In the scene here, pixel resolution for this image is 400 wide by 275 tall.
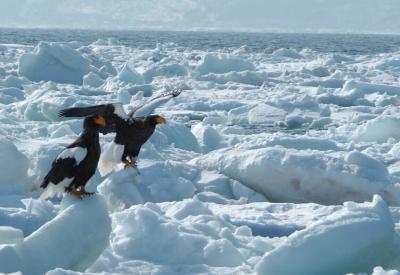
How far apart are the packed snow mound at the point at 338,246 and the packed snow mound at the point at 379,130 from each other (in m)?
5.66

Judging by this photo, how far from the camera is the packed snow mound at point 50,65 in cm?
1739

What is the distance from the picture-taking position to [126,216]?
150 inches

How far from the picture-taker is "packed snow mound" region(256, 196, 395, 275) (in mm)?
3150

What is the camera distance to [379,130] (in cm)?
910

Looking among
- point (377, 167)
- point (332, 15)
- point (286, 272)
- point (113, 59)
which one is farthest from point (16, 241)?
point (332, 15)

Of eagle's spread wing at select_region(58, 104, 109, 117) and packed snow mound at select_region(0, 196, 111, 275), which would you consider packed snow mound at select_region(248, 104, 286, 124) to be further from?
packed snow mound at select_region(0, 196, 111, 275)

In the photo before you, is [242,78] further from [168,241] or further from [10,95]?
[168,241]

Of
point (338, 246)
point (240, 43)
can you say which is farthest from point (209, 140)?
point (240, 43)

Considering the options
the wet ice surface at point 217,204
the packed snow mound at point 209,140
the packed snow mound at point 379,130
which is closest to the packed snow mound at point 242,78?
the wet ice surface at point 217,204

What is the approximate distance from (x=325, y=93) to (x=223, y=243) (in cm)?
1135

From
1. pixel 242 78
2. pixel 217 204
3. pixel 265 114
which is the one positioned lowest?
pixel 242 78

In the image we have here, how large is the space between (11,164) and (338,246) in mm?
2907

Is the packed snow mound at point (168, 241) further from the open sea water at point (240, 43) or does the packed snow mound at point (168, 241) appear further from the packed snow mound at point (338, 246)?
the open sea water at point (240, 43)

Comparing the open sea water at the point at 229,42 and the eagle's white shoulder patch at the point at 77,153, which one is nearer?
the eagle's white shoulder patch at the point at 77,153
